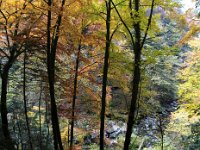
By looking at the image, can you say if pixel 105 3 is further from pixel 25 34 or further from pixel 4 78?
pixel 4 78

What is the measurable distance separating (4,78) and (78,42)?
111 inches

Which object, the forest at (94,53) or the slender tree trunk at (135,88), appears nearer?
the slender tree trunk at (135,88)

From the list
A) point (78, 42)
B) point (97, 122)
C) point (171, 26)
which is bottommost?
point (97, 122)

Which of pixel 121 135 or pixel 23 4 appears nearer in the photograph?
pixel 23 4

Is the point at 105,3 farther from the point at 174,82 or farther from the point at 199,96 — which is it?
the point at 174,82

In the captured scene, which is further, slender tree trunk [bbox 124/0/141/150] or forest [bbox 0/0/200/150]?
forest [bbox 0/0/200/150]

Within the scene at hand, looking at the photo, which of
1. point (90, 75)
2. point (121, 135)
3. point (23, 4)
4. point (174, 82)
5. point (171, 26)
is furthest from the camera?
point (171, 26)

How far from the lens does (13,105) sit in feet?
44.7

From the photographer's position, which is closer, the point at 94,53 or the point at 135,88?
the point at 135,88

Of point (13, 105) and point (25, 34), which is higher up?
point (25, 34)

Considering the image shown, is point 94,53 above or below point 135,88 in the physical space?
above

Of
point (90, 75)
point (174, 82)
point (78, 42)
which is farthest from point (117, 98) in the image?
point (78, 42)

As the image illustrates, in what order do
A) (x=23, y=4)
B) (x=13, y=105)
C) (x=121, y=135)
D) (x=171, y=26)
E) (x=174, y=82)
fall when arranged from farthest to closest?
(x=171, y=26) → (x=174, y=82) → (x=121, y=135) → (x=13, y=105) → (x=23, y=4)

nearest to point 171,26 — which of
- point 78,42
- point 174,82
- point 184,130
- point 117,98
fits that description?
point 174,82
